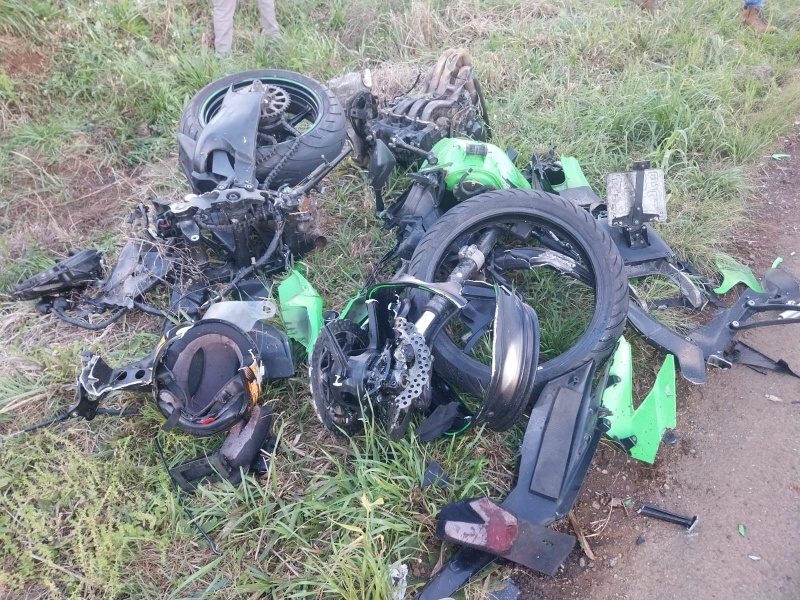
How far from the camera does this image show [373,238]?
3367 millimetres

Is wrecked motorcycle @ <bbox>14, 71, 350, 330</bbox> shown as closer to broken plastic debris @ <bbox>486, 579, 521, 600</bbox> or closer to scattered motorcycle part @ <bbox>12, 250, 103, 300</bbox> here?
scattered motorcycle part @ <bbox>12, 250, 103, 300</bbox>

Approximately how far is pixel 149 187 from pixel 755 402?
12.0ft

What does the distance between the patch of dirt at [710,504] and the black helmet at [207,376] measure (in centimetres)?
129

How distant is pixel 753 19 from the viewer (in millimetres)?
5035

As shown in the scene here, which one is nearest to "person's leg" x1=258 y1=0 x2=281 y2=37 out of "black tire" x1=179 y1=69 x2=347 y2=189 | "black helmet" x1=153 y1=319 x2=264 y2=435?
"black tire" x1=179 y1=69 x2=347 y2=189

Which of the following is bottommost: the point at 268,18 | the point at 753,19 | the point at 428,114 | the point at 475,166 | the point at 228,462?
the point at 228,462

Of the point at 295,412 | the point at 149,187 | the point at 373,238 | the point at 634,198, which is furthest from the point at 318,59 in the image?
the point at 295,412

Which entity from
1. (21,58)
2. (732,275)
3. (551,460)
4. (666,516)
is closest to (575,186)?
(732,275)

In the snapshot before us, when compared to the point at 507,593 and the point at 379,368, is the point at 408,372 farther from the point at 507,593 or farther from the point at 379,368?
the point at 507,593

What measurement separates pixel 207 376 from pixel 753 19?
5427 mm

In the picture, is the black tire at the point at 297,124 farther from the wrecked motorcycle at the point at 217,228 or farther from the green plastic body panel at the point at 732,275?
the green plastic body panel at the point at 732,275

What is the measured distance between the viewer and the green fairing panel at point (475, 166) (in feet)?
10.0

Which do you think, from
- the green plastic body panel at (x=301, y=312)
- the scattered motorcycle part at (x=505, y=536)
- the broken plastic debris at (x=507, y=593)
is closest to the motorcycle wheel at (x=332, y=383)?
the green plastic body panel at (x=301, y=312)

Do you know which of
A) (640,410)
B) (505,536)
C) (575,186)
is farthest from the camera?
(575,186)
